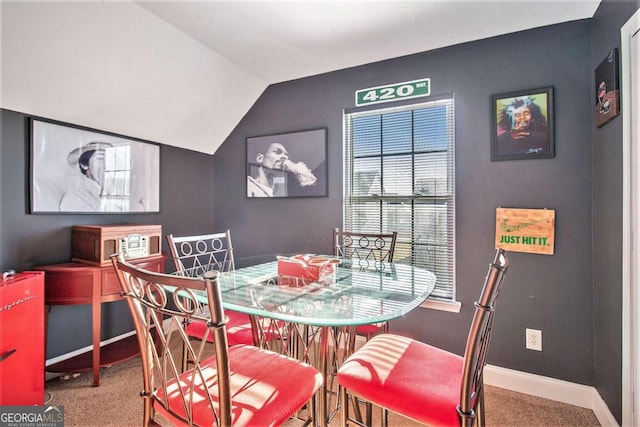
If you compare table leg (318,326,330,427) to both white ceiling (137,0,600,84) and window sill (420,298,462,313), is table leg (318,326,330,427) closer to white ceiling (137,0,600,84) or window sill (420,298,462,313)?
window sill (420,298,462,313)

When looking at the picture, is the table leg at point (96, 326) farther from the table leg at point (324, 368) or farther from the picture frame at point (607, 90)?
the picture frame at point (607, 90)

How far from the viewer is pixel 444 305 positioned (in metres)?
2.44

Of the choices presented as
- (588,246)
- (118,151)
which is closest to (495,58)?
(588,246)

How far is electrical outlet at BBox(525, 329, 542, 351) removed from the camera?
7.09 ft

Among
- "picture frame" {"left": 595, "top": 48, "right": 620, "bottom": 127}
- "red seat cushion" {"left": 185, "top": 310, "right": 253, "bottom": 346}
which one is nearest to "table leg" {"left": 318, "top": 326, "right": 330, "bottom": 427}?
"red seat cushion" {"left": 185, "top": 310, "right": 253, "bottom": 346}

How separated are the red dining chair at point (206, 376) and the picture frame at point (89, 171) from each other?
1699 mm

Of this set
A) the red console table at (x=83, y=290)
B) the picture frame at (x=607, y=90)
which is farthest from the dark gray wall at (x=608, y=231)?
the red console table at (x=83, y=290)

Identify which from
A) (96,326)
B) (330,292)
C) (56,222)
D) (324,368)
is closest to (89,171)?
(56,222)

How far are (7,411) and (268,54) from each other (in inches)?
112

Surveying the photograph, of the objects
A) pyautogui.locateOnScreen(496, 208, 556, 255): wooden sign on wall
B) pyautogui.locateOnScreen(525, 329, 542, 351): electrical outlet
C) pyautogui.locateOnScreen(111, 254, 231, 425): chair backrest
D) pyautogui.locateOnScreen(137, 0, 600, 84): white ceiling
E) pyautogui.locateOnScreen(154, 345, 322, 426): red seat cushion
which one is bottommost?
pyautogui.locateOnScreen(525, 329, 542, 351): electrical outlet

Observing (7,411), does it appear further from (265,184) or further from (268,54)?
(268,54)

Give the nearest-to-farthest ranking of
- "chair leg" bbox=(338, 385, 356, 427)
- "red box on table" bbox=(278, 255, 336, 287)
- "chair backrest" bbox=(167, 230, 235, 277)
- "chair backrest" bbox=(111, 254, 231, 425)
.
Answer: "chair backrest" bbox=(111, 254, 231, 425) < "chair leg" bbox=(338, 385, 356, 427) < "red box on table" bbox=(278, 255, 336, 287) < "chair backrest" bbox=(167, 230, 235, 277)

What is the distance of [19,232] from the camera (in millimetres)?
2115

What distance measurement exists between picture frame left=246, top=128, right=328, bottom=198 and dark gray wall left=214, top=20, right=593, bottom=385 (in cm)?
A: 13
